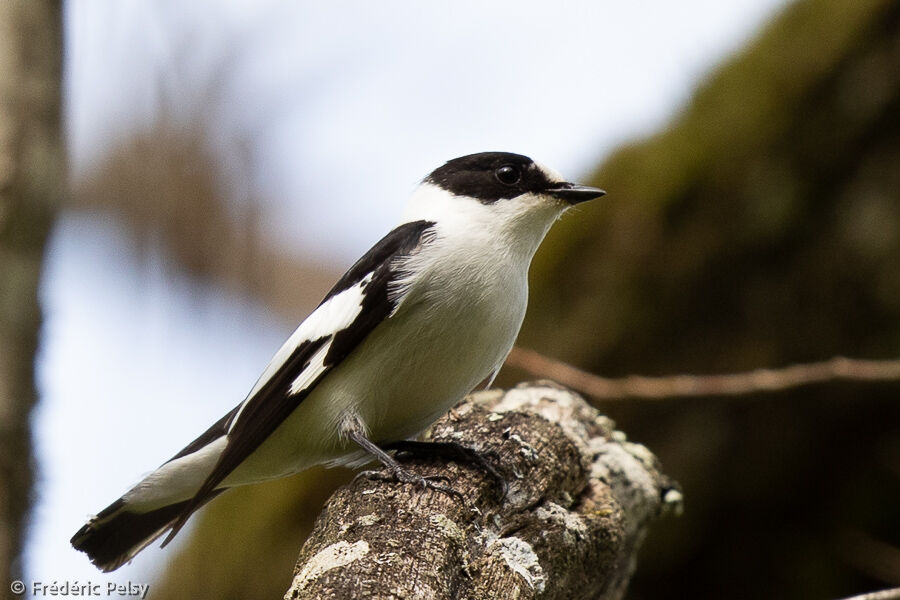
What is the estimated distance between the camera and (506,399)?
10.5 feet

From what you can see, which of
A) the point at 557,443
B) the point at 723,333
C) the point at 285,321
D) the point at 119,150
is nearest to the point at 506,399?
the point at 557,443

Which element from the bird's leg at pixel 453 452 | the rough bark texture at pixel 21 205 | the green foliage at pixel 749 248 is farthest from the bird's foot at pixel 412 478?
the green foliage at pixel 749 248

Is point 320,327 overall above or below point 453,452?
above

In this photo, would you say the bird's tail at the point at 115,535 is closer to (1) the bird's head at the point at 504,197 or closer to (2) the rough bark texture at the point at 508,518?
(2) the rough bark texture at the point at 508,518

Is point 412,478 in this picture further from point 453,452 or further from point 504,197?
point 504,197

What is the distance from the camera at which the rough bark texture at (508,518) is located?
2008 millimetres

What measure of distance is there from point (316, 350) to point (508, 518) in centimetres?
76

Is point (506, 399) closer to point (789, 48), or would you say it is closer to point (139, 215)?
point (139, 215)

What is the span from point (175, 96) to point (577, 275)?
1780mm

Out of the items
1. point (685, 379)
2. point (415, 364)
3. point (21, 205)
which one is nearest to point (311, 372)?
point (415, 364)

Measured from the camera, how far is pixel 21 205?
1.72m

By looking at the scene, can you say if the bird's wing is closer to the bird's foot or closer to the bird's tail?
the bird's tail

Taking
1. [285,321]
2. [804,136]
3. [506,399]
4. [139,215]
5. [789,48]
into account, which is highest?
[789,48]

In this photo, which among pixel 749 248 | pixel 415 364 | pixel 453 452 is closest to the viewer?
pixel 453 452
